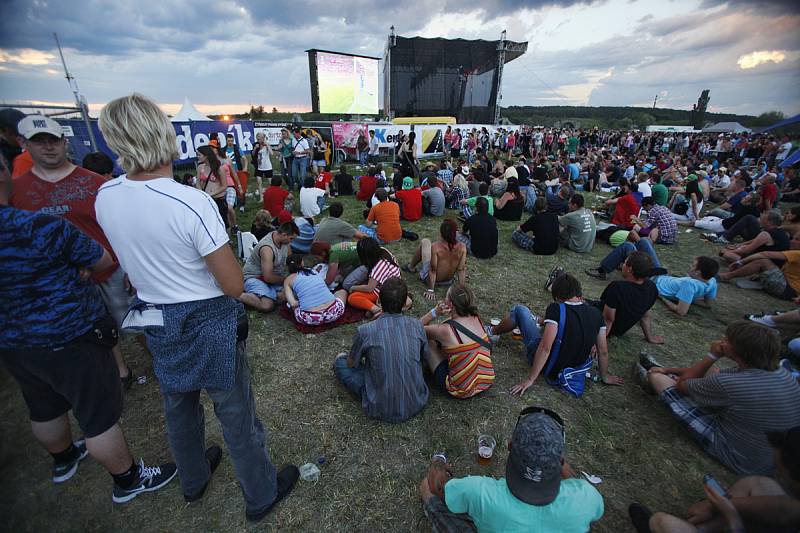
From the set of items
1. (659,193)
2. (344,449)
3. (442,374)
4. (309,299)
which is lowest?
(344,449)

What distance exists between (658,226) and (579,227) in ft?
7.64

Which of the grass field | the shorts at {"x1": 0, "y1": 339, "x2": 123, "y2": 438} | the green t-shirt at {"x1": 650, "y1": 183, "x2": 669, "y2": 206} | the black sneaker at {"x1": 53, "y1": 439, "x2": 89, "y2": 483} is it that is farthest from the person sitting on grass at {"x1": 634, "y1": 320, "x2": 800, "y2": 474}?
the green t-shirt at {"x1": 650, "y1": 183, "x2": 669, "y2": 206}

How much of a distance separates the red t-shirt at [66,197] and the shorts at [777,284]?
9070 millimetres

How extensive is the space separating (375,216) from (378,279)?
9.15 feet

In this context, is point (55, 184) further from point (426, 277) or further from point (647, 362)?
point (647, 362)

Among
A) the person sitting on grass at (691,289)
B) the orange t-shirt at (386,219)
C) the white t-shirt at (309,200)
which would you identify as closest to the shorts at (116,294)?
the orange t-shirt at (386,219)

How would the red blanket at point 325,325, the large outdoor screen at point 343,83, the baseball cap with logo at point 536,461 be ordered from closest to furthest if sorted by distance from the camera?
the baseball cap with logo at point 536,461 → the red blanket at point 325,325 → the large outdoor screen at point 343,83

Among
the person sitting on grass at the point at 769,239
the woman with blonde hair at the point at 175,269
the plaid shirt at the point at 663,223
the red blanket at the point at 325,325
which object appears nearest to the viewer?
the woman with blonde hair at the point at 175,269

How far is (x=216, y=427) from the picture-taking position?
3.12 metres

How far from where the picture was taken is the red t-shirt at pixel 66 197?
2422mm

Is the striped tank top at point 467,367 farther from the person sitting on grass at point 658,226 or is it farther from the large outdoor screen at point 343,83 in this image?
the large outdoor screen at point 343,83

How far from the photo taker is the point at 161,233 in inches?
63.2

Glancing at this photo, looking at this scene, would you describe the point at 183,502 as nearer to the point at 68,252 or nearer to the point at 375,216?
the point at 68,252

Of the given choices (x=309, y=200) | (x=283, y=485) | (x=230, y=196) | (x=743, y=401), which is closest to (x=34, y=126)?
(x=283, y=485)
